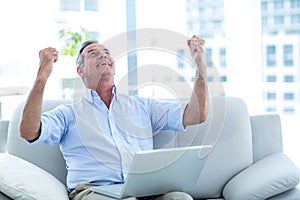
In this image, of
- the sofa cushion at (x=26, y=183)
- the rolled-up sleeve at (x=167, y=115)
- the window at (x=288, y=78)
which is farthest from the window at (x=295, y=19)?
the sofa cushion at (x=26, y=183)

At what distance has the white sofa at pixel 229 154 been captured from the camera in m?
2.25

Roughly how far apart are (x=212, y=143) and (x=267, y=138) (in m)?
0.30

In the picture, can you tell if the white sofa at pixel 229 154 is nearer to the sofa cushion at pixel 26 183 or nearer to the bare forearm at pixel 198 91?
the sofa cushion at pixel 26 183

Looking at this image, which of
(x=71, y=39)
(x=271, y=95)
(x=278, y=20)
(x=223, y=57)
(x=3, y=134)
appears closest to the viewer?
(x=3, y=134)

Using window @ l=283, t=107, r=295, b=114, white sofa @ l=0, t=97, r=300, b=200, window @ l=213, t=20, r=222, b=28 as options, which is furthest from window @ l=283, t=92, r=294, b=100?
white sofa @ l=0, t=97, r=300, b=200

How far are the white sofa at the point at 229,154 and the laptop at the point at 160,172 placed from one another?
303mm

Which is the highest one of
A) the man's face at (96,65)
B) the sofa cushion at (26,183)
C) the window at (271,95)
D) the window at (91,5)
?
the window at (91,5)

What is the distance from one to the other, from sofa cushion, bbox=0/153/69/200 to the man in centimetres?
13

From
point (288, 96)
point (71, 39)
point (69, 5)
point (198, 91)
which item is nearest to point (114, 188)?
point (198, 91)

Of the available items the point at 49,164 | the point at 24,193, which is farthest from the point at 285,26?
the point at 24,193

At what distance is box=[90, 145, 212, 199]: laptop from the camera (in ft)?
6.23

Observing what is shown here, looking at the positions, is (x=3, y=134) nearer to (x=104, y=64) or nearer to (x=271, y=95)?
(x=104, y=64)

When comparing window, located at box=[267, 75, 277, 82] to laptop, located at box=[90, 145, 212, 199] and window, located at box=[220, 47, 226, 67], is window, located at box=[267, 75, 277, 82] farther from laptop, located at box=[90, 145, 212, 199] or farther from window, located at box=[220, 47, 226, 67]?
laptop, located at box=[90, 145, 212, 199]

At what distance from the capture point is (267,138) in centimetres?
260
